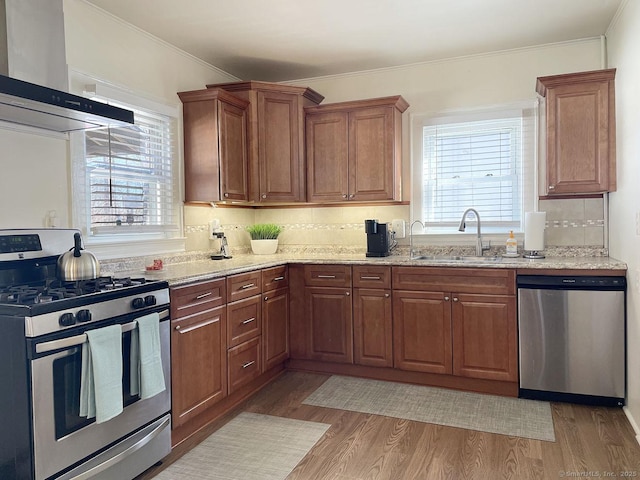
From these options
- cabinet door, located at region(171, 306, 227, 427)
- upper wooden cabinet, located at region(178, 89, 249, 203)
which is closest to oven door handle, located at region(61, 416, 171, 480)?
cabinet door, located at region(171, 306, 227, 427)

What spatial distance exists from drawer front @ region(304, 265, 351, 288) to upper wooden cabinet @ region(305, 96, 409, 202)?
0.67 metres

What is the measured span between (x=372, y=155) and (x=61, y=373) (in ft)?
9.27

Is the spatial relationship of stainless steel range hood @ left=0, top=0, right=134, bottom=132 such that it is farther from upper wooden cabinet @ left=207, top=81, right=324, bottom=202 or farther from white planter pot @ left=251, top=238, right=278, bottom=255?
white planter pot @ left=251, top=238, right=278, bottom=255

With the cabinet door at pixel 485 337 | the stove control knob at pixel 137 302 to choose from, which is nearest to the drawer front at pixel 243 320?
the stove control knob at pixel 137 302

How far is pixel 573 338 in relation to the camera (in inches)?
122

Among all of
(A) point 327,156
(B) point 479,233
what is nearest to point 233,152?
(A) point 327,156

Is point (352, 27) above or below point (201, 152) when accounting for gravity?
above

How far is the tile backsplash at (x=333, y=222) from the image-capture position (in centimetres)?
368

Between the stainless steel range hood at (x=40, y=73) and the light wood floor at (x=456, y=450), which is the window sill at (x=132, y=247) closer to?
the stainless steel range hood at (x=40, y=73)

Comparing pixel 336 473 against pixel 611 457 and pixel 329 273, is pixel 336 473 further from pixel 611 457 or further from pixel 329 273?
pixel 329 273

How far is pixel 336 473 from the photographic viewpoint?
7.66 feet

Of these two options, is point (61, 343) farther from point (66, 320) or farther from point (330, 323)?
point (330, 323)

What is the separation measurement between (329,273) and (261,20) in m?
1.88

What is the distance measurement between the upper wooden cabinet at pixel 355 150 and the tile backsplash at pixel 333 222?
0.33 meters
